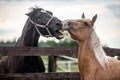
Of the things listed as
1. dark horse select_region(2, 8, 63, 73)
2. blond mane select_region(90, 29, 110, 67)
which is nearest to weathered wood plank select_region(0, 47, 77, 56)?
dark horse select_region(2, 8, 63, 73)

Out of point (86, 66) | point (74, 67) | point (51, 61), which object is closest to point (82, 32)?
point (86, 66)

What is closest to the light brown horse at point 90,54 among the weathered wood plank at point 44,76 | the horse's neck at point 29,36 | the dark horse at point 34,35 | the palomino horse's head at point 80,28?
the palomino horse's head at point 80,28

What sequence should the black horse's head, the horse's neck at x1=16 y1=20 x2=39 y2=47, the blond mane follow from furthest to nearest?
the horse's neck at x1=16 y1=20 x2=39 y2=47 → the black horse's head → the blond mane

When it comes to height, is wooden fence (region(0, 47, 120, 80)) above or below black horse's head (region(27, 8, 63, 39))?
below

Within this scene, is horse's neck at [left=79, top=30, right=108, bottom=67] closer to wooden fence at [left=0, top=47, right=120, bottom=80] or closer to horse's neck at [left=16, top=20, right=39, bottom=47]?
wooden fence at [left=0, top=47, right=120, bottom=80]

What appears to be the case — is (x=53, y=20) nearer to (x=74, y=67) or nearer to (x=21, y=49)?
(x=21, y=49)

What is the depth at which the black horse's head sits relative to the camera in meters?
9.30

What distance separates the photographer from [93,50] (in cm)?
717

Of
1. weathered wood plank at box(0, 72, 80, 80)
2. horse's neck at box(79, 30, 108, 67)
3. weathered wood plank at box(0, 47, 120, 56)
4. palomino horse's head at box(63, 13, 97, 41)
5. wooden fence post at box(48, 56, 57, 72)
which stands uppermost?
palomino horse's head at box(63, 13, 97, 41)

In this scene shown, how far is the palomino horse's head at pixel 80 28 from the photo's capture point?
7.12 m

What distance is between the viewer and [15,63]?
30.6ft

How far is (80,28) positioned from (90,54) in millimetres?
463

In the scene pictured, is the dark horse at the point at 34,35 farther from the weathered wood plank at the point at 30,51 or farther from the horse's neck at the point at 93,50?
the horse's neck at the point at 93,50

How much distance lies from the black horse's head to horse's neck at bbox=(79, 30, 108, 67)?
2076 millimetres
